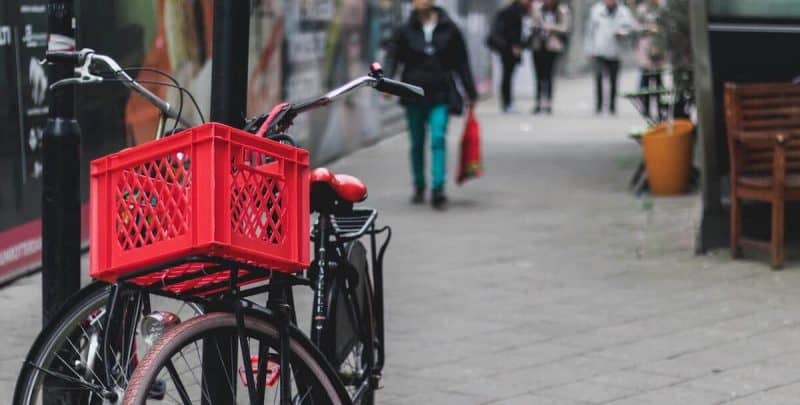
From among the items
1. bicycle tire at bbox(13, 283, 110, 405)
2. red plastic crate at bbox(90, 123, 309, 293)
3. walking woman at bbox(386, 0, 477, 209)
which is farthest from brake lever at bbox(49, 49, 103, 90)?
walking woman at bbox(386, 0, 477, 209)

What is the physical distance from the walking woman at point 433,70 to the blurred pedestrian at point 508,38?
1026cm

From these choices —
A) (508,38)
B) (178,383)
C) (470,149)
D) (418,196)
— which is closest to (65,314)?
(178,383)

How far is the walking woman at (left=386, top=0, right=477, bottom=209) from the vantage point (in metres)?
12.3

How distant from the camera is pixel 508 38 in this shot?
901 inches

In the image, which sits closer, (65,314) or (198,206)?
(198,206)

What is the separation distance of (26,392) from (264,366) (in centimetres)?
71

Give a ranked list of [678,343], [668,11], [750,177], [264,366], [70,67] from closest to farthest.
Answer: [264,366]
[70,67]
[678,343]
[750,177]
[668,11]

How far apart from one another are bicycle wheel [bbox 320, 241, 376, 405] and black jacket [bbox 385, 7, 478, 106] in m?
6.94

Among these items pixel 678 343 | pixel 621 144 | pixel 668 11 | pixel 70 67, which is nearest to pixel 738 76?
pixel 678 343

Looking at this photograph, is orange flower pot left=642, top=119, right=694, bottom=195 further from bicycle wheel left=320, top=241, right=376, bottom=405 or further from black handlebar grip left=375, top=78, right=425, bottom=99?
black handlebar grip left=375, top=78, right=425, bottom=99

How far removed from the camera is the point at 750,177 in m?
9.41

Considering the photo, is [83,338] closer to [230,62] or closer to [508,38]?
[230,62]

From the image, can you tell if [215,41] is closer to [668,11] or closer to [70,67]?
[70,67]

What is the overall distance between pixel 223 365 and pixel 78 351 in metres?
0.43
